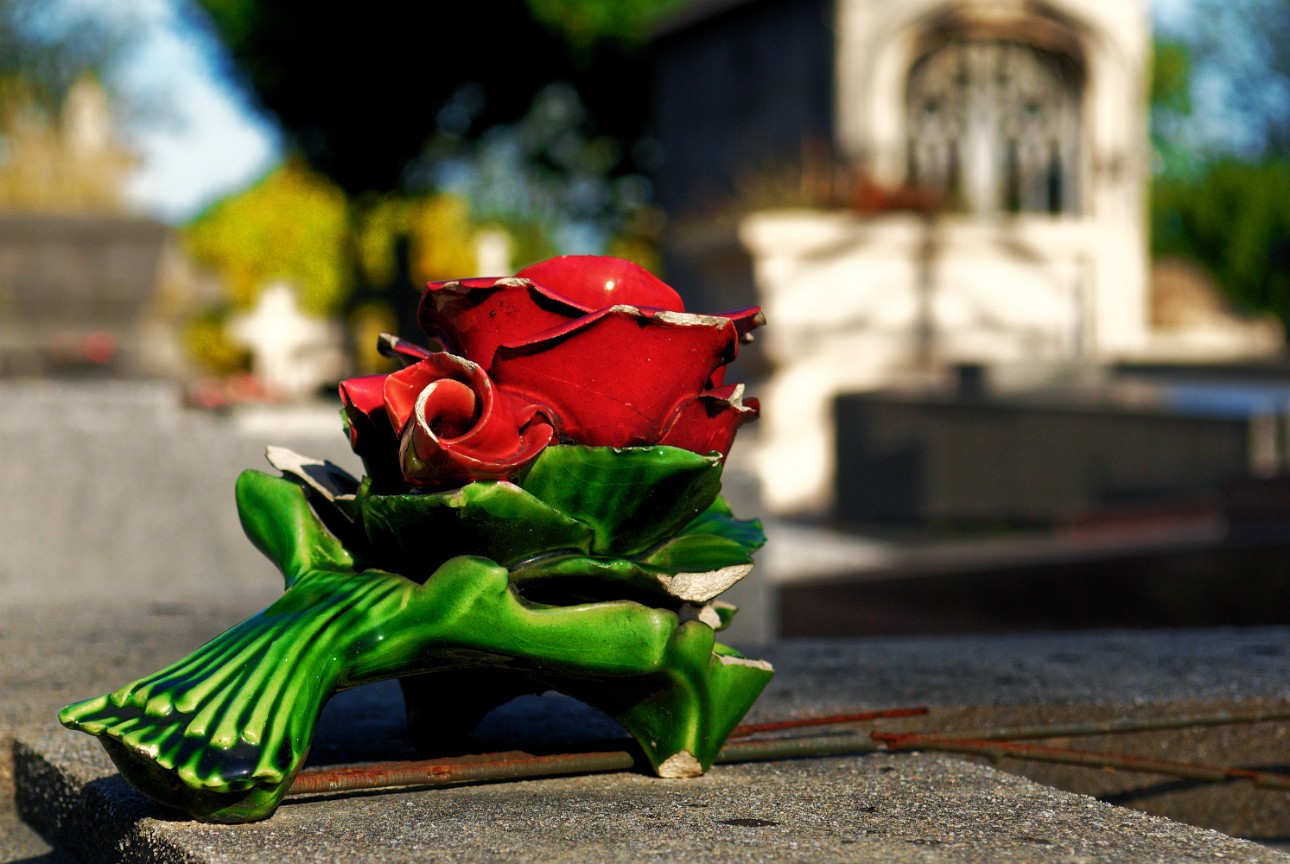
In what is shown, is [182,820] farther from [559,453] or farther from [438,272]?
[438,272]

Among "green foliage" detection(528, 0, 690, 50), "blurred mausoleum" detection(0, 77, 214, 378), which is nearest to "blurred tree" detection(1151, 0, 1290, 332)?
"green foliage" detection(528, 0, 690, 50)

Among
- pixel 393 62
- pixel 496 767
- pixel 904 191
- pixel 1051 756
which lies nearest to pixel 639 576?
pixel 496 767

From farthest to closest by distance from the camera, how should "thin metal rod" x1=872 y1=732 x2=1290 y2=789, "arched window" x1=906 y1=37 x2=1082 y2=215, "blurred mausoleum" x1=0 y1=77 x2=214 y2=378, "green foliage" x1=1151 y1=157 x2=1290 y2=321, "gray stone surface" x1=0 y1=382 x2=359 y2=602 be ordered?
"green foliage" x1=1151 y1=157 x2=1290 y2=321 < "arched window" x1=906 y1=37 x2=1082 y2=215 < "blurred mausoleum" x1=0 y1=77 x2=214 y2=378 < "gray stone surface" x1=0 y1=382 x2=359 y2=602 < "thin metal rod" x1=872 y1=732 x2=1290 y2=789

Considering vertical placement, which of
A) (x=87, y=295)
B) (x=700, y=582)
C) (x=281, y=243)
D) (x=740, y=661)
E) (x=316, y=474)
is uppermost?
(x=281, y=243)

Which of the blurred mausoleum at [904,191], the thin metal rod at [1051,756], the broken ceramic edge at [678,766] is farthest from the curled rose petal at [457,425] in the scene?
the blurred mausoleum at [904,191]

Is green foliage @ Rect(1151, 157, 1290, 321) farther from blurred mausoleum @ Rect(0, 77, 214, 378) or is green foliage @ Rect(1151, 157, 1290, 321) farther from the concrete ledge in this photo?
the concrete ledge

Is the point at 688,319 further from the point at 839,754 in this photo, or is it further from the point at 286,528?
the point at 839,754

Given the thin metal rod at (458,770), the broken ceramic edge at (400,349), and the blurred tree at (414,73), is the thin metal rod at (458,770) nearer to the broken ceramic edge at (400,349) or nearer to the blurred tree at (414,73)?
the broken ceramic edge at (400,349)

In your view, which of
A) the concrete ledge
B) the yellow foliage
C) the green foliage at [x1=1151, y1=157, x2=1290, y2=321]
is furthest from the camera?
the green foliage at [x1=1151, y1=157, x2=1290, y2=321]
